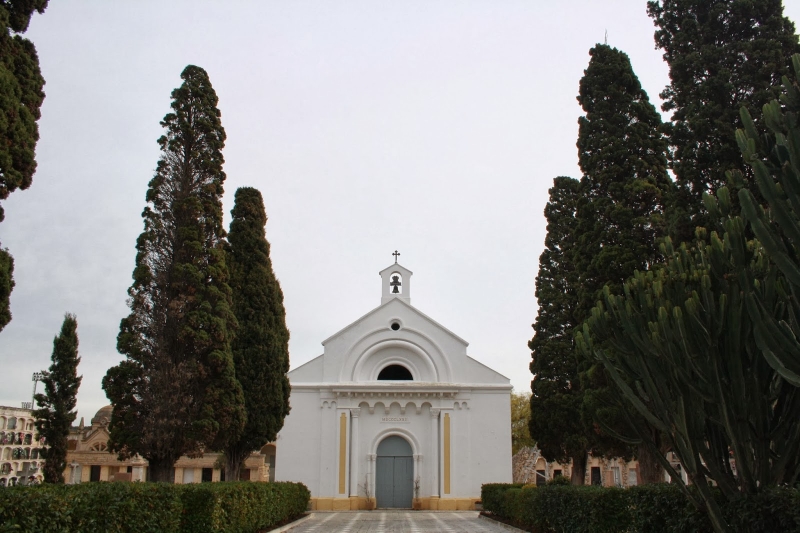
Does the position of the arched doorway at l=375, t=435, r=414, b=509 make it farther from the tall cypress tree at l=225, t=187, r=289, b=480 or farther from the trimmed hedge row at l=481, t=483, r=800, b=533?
the trimmed hedge row at l=481, t=483, r=800, b=533

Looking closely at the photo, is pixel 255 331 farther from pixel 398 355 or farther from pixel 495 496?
pixel 495 496

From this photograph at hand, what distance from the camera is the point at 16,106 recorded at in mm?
9906

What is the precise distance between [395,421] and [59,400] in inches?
602

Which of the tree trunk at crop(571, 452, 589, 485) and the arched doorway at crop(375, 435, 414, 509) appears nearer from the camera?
the tree trunk at crop(571, 452, 589, 485)

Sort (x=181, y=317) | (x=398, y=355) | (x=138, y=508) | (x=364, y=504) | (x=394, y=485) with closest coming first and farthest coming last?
(x=138, y=508), (x=181, y=317), (x=364, y=504), (x=394, y=485), (x=398, y=355)

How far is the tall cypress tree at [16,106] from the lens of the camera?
9562 mm

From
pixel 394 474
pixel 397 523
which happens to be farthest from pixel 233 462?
pixel 394 474

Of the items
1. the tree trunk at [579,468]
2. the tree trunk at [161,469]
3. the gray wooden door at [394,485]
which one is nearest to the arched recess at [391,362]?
the gray wooden door at [394,485]

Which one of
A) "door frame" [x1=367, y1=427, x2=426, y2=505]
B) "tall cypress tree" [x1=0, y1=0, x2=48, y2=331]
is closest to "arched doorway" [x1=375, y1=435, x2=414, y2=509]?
"door frame" [x1=367, y1=427, x2=426, y2=505]

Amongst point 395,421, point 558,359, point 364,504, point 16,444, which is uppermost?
point 558,359

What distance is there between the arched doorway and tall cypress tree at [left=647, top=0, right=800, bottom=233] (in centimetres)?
1766

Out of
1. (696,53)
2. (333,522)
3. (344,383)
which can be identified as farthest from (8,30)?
(344,383)

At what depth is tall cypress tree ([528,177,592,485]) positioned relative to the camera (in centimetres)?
2361

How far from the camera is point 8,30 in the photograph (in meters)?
10.3
